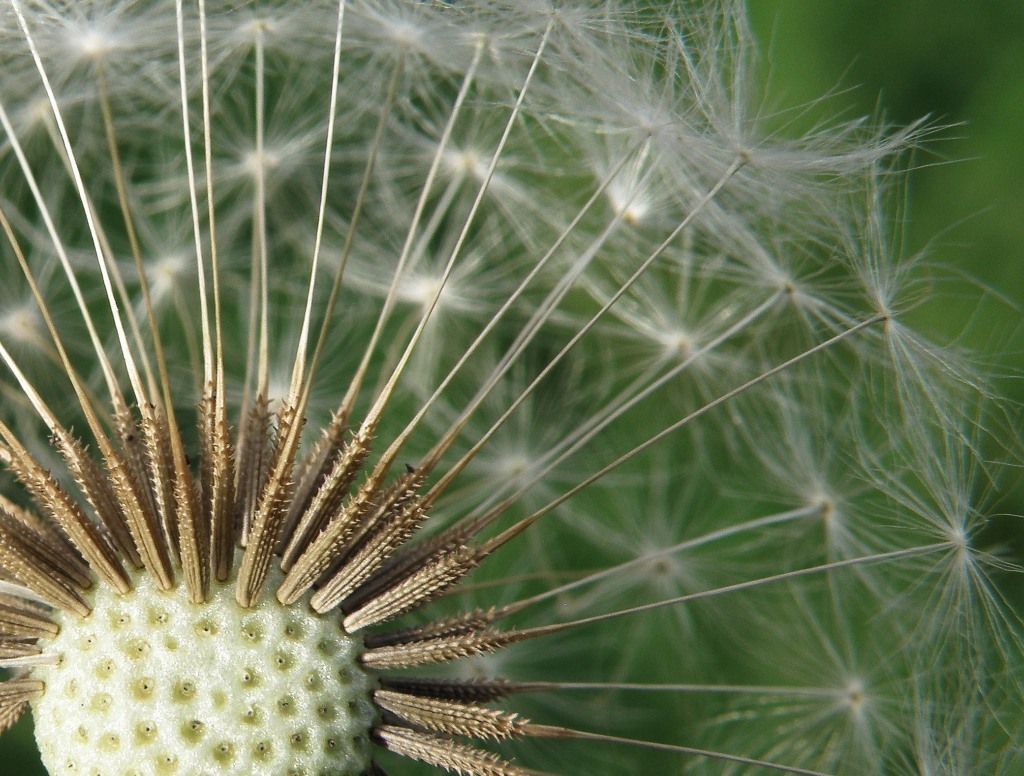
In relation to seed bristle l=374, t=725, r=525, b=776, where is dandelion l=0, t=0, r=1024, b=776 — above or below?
above

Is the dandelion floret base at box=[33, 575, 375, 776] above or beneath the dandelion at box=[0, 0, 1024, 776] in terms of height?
beneath

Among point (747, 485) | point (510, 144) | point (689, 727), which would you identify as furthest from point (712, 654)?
point (510, 144)

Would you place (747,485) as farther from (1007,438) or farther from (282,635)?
(282,635)

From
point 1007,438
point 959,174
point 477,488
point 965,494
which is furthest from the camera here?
point 959,174

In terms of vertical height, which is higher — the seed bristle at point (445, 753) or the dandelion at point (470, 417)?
the dandelion at point (470, 417)

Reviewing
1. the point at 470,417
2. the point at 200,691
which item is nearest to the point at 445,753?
the point at 200,691

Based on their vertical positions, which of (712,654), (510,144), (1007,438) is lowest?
(712,654)
